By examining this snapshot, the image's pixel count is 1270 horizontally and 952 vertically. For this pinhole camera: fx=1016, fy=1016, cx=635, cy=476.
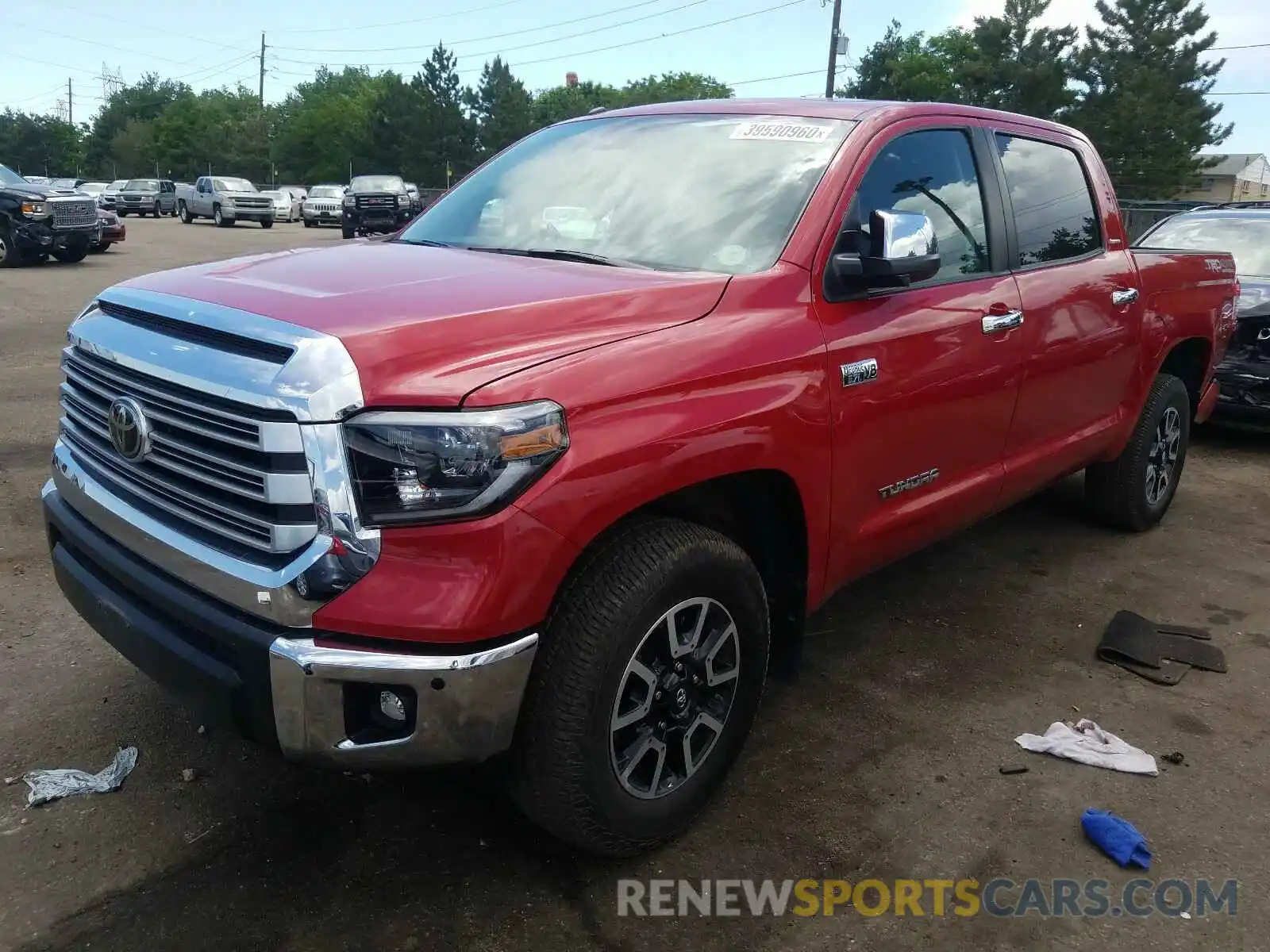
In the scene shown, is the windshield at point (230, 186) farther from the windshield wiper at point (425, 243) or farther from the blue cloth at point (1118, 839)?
the blue cloth at point (1118, 839)

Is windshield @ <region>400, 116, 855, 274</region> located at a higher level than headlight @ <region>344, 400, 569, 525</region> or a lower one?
higher

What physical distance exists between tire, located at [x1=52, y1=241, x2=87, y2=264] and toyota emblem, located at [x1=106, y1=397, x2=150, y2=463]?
689 inches

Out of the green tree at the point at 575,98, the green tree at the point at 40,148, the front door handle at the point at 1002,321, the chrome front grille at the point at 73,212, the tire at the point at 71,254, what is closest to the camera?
the front door handle at the point at 1002,321

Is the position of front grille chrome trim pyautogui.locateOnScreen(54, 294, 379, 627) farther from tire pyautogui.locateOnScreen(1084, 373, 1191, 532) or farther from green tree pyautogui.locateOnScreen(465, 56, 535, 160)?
green tree pyautogui.locateOnScreen(465, 56, 535, 160)

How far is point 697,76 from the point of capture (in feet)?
353

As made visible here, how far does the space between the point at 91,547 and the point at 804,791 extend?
6.87 feet

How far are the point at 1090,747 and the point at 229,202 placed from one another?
37.0 metres

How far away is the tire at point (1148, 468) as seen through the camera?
5.12m

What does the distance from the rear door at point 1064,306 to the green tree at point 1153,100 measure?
4135 centimetres

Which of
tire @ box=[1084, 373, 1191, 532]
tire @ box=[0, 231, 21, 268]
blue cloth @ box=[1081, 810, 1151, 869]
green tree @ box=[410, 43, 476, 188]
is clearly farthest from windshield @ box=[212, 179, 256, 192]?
blue cloth @ box=[1081, 810, 1151, 869]

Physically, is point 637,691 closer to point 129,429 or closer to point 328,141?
point 129,429

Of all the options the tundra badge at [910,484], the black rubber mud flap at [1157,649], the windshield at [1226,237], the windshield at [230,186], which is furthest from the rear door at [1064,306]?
the windshield at [230,186]

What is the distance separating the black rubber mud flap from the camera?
3914mm

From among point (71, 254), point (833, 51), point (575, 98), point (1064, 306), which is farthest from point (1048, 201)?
point (575, 98)
